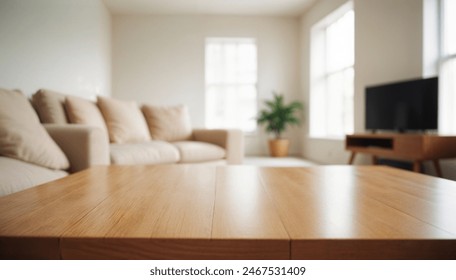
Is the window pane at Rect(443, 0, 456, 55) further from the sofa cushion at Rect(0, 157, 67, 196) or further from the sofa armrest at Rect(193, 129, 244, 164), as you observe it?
the sofa cushion at Rect(0, 157, 67, 196)

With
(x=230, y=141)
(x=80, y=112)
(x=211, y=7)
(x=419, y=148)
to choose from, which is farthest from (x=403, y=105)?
(x=211, y=7)

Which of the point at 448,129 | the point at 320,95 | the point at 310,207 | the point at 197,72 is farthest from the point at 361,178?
the point at 197,72

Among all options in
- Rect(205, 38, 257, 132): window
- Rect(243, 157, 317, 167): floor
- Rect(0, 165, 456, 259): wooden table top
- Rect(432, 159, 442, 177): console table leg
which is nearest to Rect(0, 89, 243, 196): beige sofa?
Rect(0, 165, 456, 259): wooden table top

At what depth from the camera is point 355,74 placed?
4145 mm

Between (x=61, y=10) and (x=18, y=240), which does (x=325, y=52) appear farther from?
(x=18, y=240)

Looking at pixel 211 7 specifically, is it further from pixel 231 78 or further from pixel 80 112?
pixel 80 112

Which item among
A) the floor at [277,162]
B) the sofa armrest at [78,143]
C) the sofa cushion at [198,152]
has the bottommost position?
the floor at [277,162]

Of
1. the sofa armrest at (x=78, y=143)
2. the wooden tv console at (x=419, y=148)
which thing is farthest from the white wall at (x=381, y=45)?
the sofa armrest at (x=78, y=143)

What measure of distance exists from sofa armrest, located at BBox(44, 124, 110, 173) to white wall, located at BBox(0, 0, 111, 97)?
1.04 m

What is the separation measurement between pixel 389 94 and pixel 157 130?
271 cm

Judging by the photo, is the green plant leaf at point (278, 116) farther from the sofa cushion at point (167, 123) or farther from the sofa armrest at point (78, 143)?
the sofa armrest at point (78, 143)

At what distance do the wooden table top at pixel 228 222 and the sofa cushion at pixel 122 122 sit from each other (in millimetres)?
2117

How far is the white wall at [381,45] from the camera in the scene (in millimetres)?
3145

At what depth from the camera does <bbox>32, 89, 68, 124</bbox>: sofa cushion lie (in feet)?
7.50
